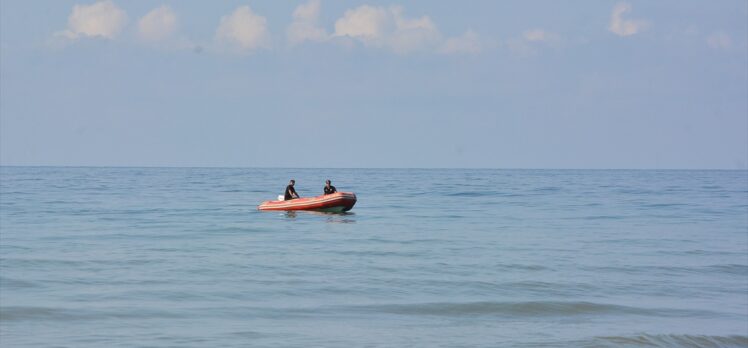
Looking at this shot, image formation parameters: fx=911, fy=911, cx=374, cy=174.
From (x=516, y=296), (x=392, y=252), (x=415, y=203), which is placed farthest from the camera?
(x=415, y=203)

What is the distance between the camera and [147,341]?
1138 cm

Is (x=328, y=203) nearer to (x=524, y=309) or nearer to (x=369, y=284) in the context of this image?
(x=369, y=284)

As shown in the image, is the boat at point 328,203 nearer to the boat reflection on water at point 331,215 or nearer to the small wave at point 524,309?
the boat reflection on water at point 331,215

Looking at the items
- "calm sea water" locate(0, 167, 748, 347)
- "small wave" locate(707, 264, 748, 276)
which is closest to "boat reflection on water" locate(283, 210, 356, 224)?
"calm sea water" locate(0, 167, 748, 347)

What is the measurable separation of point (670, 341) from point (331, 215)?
80.0 ft

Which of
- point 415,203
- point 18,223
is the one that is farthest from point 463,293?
point 415,203

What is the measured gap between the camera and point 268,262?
20.0m

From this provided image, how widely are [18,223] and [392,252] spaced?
14693 millimetres

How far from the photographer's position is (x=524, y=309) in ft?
47.1

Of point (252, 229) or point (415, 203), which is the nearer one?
point (252, 229)

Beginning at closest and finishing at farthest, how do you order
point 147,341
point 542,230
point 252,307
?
1. point 147,341
2. point 252,307
3. point 542,230

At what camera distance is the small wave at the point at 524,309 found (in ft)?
45.8

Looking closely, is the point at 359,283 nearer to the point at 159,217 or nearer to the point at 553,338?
the point at 553,338

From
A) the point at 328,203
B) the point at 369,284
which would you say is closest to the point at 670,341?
the point at 369,284
